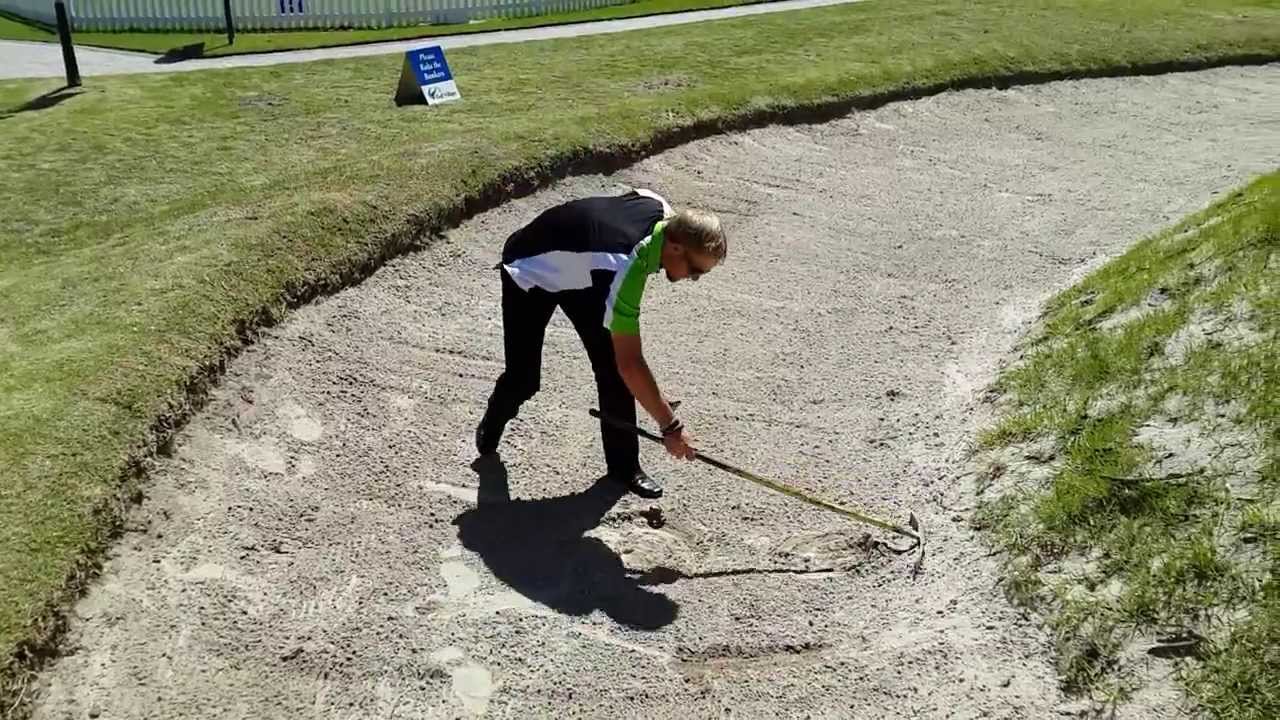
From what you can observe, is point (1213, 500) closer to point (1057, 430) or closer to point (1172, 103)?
point (1057, 430)

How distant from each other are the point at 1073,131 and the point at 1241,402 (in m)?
9.66

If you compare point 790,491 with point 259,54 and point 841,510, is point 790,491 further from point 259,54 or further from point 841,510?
point 259,54

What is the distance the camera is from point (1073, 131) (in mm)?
14922

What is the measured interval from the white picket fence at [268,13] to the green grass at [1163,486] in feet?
53.9

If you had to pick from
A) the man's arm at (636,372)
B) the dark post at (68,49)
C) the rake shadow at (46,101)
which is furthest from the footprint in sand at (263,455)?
the dark post at (68,49)

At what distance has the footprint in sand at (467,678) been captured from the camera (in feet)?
18.1

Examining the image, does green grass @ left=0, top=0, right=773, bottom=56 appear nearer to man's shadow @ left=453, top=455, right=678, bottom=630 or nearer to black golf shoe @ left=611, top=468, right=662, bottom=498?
man's shadow @ left=453, top=455, right=678, bottom=630

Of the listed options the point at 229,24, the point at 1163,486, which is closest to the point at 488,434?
the point at 1163,486

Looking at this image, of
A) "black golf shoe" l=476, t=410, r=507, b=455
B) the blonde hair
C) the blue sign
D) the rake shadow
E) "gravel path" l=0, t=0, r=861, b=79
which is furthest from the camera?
"gravel path" l=0, t=0, r=861, b=79

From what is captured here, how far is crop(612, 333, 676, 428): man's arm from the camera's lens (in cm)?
603

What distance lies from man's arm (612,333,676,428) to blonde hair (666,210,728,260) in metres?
0.55

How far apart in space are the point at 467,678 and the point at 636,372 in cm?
170

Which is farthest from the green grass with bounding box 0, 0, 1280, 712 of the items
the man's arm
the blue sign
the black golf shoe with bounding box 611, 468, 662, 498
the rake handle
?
the black golf shoe with bounding box 611, 468, 662, 498

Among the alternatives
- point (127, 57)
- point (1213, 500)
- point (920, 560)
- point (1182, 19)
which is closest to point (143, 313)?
point (920, 560)
